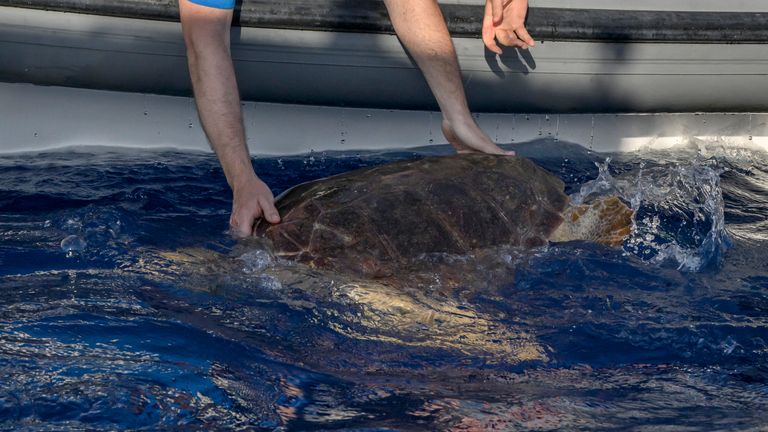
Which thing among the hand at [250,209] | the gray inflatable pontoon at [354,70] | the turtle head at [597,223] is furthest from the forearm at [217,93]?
the turtle head at [597,223]

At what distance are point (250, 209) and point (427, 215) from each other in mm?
630

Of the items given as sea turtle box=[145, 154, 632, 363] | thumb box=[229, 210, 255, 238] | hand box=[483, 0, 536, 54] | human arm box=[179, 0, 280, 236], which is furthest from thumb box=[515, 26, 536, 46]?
thumb box=[229, 210, 255, 238]

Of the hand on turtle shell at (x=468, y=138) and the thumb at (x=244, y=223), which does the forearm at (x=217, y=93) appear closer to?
the thumb at (x=244, y=223)

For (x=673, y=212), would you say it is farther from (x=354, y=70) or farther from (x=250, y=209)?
(x=250, y=209)

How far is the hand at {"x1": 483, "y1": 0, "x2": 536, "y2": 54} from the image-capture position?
4344 millimetres

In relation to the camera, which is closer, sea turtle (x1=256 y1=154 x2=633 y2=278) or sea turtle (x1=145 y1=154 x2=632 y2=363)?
sea turtle (x1=145 y1=154 x2=632 y2=363)

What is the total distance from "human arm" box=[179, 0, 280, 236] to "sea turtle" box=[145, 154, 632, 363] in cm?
12

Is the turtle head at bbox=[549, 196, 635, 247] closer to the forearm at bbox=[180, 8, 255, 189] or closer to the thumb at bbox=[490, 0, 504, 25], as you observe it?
the thumb at bbox=[490, 0, 504, 25]

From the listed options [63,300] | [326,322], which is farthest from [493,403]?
[63,300]

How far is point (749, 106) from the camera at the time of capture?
4941 mm

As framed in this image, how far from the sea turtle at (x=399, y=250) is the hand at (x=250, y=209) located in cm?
4

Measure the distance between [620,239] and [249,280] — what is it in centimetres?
147

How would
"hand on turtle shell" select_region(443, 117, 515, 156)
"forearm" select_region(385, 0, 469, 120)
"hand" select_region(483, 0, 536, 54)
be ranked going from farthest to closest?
"hand" select_region(483, 0, 536, 54) → "forearm" select_region(385, 0, 469, 120) → "hand on turtle shell" select_region(443, 117, 515, 156)

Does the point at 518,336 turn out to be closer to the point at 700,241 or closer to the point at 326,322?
the point at 326,322
